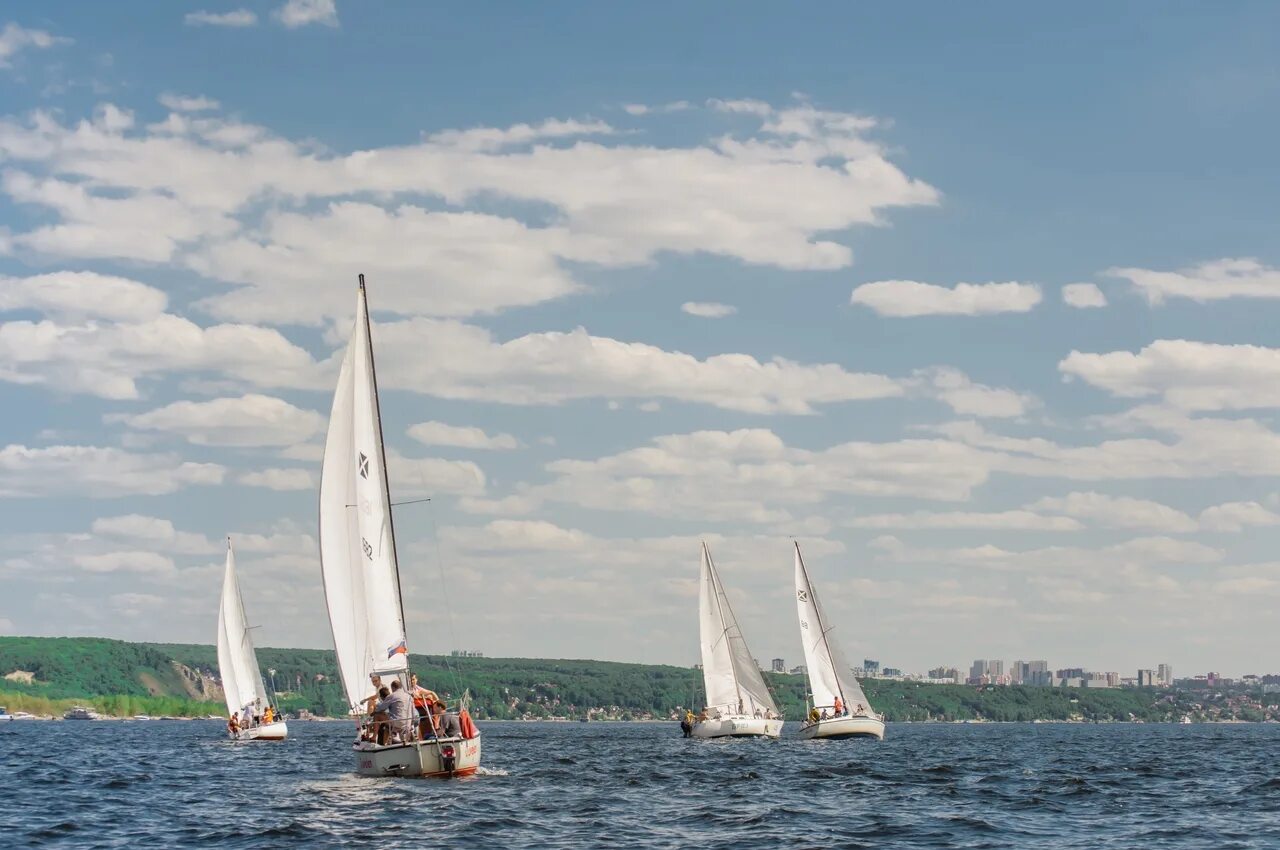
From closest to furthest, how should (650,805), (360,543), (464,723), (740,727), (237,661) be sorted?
(650,805), (464,723), (360,543), (740,727), (237,661)

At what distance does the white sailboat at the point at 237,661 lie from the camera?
111500 mm

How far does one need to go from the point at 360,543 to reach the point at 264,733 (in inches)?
2360

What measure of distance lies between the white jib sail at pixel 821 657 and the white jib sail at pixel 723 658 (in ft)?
19.1

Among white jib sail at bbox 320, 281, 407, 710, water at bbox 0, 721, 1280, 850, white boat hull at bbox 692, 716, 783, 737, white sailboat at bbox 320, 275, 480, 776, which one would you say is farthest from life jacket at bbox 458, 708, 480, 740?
white boat hull at bbox 692, 716, 783, 737

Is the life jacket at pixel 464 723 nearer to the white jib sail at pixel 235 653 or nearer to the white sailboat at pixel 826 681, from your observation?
the white sailboat at pixel 826 681

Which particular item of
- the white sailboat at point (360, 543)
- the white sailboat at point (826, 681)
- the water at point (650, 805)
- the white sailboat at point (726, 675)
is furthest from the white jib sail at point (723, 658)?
the white sailboat at point (360, 543)

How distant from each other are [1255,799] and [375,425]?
34190 millimetres

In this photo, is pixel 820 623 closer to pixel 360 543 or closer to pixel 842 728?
pixel 842 728

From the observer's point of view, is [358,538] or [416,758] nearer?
[416,758]

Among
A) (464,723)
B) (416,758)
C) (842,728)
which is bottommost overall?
(842,728)

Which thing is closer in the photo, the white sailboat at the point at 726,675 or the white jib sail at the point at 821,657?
the white jib sail at the point at 821,657

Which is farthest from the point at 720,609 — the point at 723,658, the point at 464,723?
the point at 464,723

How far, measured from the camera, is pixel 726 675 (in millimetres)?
108000

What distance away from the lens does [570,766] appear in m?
73.1
